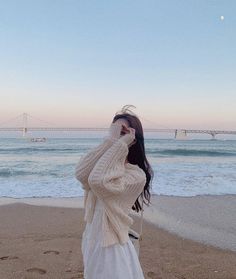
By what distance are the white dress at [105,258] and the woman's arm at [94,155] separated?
0.48 feet

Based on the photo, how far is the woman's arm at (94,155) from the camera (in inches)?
77.0

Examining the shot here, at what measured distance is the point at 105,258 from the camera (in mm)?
1903

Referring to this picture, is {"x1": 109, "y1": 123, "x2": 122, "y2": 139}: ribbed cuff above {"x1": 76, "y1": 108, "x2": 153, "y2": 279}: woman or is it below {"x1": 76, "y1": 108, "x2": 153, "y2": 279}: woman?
above

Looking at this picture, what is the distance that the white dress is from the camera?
1.88 meters

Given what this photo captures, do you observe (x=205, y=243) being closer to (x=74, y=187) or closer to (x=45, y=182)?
(x=74, y=187)

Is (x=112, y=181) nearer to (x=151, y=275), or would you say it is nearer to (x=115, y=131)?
(x=115, y=131)

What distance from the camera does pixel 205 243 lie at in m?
5.49

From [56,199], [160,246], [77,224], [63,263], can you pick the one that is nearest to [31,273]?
[63,263]

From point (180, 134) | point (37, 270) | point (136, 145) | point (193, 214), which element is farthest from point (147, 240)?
point (180, 134)

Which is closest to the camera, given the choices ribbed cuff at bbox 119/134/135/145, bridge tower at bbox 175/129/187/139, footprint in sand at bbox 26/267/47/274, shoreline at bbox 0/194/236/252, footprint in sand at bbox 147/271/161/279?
ribbed cuff at bbox 119/134/135/145

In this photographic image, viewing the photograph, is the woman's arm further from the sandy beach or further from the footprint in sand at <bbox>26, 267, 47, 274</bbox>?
the footprint in sand at <bbox>26, 267, 47, 274</bbox>

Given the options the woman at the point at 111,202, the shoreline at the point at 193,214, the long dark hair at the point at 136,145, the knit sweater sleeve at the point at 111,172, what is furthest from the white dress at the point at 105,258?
the shoreline at the point at 193,214

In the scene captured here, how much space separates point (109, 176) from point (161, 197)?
26.2 ft

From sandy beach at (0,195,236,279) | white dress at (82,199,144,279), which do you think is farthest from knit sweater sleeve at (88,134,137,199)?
sandy beach at (0,195,236,279)
